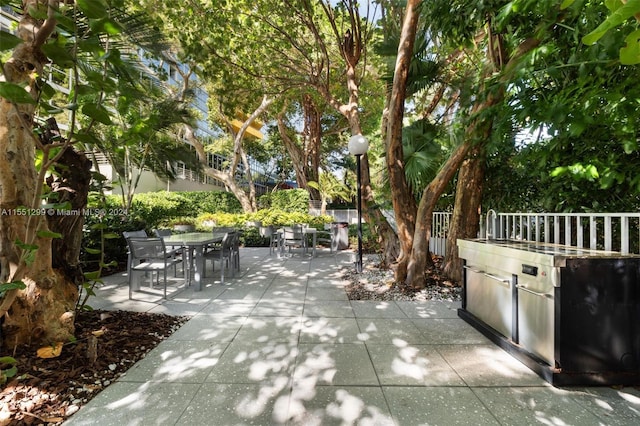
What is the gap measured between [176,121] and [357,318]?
766cm

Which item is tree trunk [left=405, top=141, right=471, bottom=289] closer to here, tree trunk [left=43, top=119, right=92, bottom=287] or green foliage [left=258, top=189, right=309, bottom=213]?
tree trunk [left=43, top=119, right=92, bottom=287]

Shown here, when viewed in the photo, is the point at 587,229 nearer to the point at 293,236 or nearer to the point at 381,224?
the point at 381,224

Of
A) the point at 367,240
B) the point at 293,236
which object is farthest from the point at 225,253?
the point at 367,240

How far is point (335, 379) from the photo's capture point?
2.63 m

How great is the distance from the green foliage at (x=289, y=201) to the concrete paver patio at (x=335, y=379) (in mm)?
12767

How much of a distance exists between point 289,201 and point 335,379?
1522cm

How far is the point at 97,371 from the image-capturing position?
267cm

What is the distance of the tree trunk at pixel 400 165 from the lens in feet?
17.7

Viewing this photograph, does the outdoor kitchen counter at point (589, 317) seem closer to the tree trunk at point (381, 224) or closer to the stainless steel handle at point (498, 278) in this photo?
the stainless steel handle at point (498, 278)

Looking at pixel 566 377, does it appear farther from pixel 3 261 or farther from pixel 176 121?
pixel 176 121

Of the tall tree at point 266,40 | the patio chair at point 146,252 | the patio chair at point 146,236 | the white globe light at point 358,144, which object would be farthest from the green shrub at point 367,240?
the patio chair at point 146,252

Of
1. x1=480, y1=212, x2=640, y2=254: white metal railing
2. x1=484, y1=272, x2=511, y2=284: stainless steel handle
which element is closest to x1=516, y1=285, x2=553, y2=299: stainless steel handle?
x1=484, y1=272, x2=511, y2=284: stainless steel handle

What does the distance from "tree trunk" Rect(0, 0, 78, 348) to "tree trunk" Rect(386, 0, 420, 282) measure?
4730 mm

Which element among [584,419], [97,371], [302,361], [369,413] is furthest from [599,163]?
[97,371]
